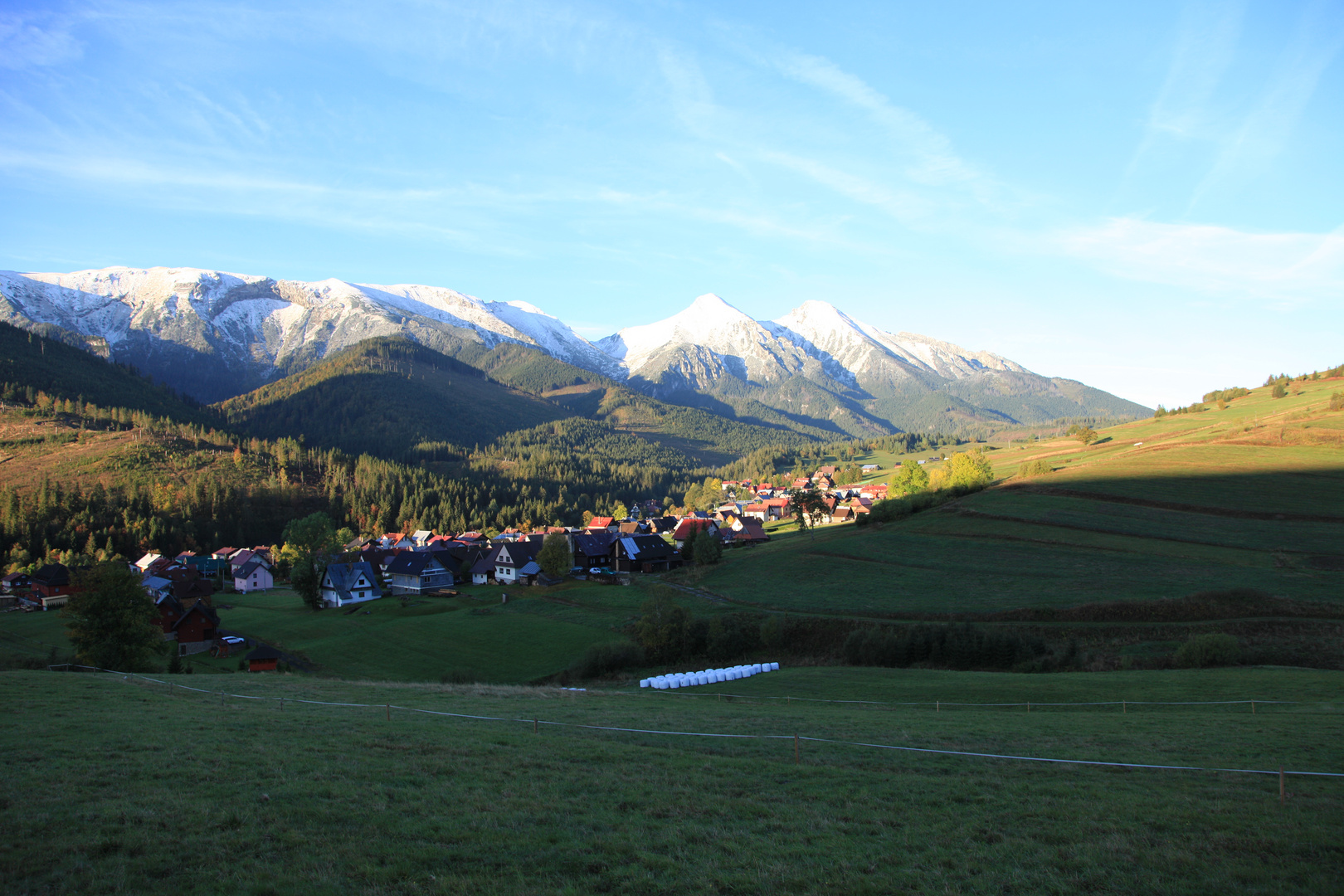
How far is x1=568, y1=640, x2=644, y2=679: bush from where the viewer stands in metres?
48.0

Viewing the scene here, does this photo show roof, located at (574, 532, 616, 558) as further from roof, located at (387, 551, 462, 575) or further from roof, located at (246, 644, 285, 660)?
roof, located at (246, 644, 285, 660)

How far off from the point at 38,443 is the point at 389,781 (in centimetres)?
19386

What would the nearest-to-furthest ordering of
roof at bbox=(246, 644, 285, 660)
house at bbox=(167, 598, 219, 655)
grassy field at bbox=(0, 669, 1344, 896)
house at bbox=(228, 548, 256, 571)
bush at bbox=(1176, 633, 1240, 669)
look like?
1. grassy field at bbox=(0, 669, 1344, 896)
2. bush at bbox=(1176, 633, 1240, 669)
3. roof at bbox=(246, 644, 285, 660)
4. house at bbox=(167, 598, 219, 655)
5. house at bbox=(228, 548, 256, 571)

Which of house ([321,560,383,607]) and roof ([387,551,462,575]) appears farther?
roof ([387,551,462,575])

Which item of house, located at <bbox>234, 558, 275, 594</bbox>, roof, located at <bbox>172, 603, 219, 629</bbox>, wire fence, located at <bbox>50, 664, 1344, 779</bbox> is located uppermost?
wire fence, located at <bbox>50, 664, 1344, 779</bbox>

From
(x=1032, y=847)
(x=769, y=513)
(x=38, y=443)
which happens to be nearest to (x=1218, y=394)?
(x=769, y=513)

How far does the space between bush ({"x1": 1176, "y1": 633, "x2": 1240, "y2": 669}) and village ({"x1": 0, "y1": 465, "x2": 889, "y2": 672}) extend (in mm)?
52444

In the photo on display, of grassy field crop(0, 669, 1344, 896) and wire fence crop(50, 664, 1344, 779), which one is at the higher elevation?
grassy field crop(0, 669, 1344, 896)

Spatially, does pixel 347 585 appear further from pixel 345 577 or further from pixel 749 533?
pixel 749 533

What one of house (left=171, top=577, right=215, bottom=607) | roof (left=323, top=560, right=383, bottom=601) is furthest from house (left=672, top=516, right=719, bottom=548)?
house (left=171, top=577, right=215, bottom=607)

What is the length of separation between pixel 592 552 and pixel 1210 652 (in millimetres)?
69939

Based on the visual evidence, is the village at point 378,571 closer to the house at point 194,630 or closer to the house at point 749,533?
the house at point 194,630

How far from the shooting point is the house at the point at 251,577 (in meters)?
94.9

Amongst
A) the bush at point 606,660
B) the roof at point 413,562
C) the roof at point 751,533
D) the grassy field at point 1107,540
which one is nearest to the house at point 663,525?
the roof at point 751,533
